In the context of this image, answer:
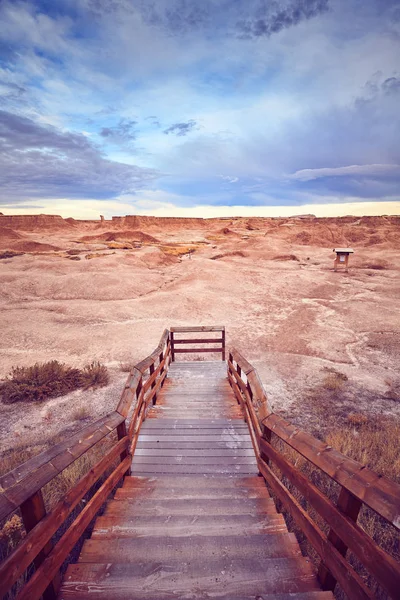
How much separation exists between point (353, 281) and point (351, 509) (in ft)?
74.6

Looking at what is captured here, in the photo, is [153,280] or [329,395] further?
[153,280]

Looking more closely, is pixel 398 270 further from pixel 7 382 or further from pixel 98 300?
pixel 7 382

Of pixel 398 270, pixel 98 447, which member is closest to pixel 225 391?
pixel 98 447

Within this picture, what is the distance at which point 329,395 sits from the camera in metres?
7.95

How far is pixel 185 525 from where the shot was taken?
2746 millimetres

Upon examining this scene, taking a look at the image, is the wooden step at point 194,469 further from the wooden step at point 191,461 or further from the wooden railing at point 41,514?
the wooden railing at point 41,514

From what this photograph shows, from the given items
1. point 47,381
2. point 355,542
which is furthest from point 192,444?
point 47,381

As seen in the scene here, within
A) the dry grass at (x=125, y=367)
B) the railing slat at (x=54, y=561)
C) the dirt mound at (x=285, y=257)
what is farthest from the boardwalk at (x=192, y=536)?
the dirt mound at (x=285, y=257)

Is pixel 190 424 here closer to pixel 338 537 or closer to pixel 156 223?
pixel 338 537

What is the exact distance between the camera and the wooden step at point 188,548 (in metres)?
2.36

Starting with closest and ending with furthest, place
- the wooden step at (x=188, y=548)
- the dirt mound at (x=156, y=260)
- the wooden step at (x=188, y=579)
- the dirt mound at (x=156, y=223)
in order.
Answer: the wooden step at (x=188, y=579) → the wooden step at (x=188, y=548) → the dirt mound at (x=156, y=260) → the dirt mound at (x=156, y=223)

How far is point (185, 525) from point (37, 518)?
136 centimetres

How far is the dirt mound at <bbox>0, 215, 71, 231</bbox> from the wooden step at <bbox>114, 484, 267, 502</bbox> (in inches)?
3252

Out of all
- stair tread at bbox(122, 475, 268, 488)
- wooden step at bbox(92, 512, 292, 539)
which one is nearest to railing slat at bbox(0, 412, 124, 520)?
wooden step at bbox(92, 512, 292, 539)
